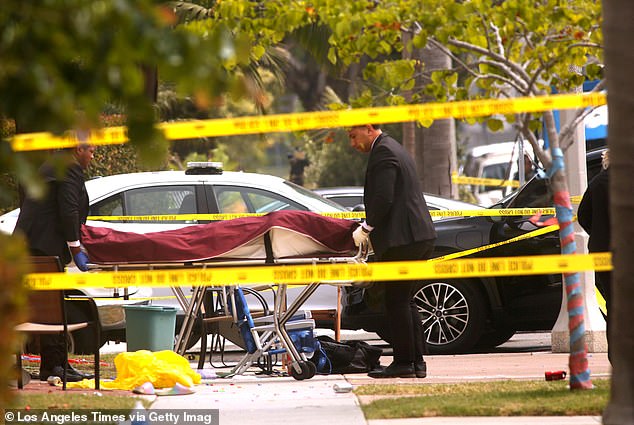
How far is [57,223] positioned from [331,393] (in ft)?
8.26

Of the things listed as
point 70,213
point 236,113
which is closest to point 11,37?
point 70,213

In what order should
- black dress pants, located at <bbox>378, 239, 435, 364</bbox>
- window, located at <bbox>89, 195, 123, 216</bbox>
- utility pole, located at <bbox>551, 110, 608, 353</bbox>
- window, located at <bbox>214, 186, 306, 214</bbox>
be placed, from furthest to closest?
window, located at <bbox>214, 186, 306, 214</bbox> → window, located at <bbox>89, 195, 123, 216</bbox> → utility pole, located at <bbox>551, 110, 608, 353</bbox> → black dress pants, located at <bbox>378, 239, 435, 364</bbox>

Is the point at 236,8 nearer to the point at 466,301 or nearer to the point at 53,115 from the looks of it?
the point at 466,301

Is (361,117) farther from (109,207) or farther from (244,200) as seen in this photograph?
(109,207)

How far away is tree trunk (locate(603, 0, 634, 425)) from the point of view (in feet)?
17.5

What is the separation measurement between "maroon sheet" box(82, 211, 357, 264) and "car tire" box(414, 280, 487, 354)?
2.31 meters

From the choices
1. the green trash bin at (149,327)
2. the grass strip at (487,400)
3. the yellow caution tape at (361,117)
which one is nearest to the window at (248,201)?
the green trash bin at (149,327)

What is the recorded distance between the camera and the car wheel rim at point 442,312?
34.6ft

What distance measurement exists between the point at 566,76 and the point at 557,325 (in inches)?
109

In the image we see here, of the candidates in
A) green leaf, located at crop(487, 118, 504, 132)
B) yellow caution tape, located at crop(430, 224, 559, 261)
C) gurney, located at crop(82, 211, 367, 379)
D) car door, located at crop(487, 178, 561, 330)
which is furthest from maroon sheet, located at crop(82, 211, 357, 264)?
car door, located at crop(487, 178, 561, 330)

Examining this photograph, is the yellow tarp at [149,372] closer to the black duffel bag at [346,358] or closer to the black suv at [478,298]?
the black duffel bag at [346,358]

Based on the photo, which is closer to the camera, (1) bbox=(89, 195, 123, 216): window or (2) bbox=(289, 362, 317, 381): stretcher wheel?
(2) bbox=(289, 362, 317, 381): stretcher wheel

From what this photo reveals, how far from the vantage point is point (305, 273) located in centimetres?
778

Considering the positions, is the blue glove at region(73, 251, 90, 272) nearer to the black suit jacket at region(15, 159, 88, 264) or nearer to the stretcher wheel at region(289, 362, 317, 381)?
the black suit jacket at region(15, 159, 88, 264)
